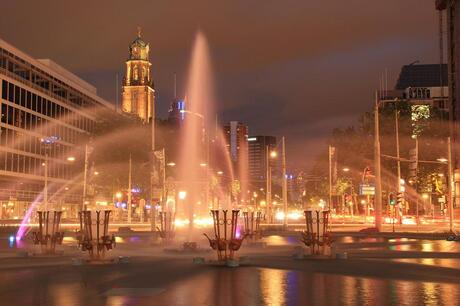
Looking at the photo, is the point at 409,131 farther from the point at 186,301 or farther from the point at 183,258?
the point at 186,301

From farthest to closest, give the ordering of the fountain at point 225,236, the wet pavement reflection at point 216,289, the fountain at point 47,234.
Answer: the fountain at point 47,234
the fountain at point 225,236
the wet pavement reflection at point 216,289

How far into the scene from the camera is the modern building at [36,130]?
99812 millimetres

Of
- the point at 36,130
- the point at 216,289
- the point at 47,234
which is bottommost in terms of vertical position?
the point at 216,289

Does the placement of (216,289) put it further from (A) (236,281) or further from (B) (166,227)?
(B) (166,227)

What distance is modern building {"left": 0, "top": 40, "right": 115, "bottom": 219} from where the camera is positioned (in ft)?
327

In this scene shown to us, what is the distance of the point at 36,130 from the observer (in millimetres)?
111875

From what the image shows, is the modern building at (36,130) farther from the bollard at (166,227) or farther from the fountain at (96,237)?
the fountain at (96,237)

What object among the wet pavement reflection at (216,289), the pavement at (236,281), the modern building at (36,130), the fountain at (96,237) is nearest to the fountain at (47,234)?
the pavement at (236,281)

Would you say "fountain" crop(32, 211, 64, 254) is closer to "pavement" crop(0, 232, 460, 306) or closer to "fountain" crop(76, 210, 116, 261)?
"pavement" crop(0, 232, 460, 306)

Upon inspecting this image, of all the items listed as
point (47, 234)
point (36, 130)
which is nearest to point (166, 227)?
point (47, 234)

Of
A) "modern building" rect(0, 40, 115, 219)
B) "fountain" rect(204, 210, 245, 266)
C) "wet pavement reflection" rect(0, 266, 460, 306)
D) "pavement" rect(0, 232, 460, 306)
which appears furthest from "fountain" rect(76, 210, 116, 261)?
"modern building" rect(0, 40, 115, 219)

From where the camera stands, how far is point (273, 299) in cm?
1417

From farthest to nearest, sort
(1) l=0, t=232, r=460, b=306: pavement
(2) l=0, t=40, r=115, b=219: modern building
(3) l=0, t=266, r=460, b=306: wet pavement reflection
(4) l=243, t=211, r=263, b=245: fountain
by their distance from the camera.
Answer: (2) l=0, t=40, r=115, b=219: modern building, (4) l=243, t=211, r=263, b=245: fountain, (1) l=0, t=232, r=460, b=306: pavement, (3) l=0, t=266, r=460, b=306: wet pavement reflection

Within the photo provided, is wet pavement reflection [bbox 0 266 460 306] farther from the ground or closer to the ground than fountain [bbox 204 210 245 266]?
closer to the ground
